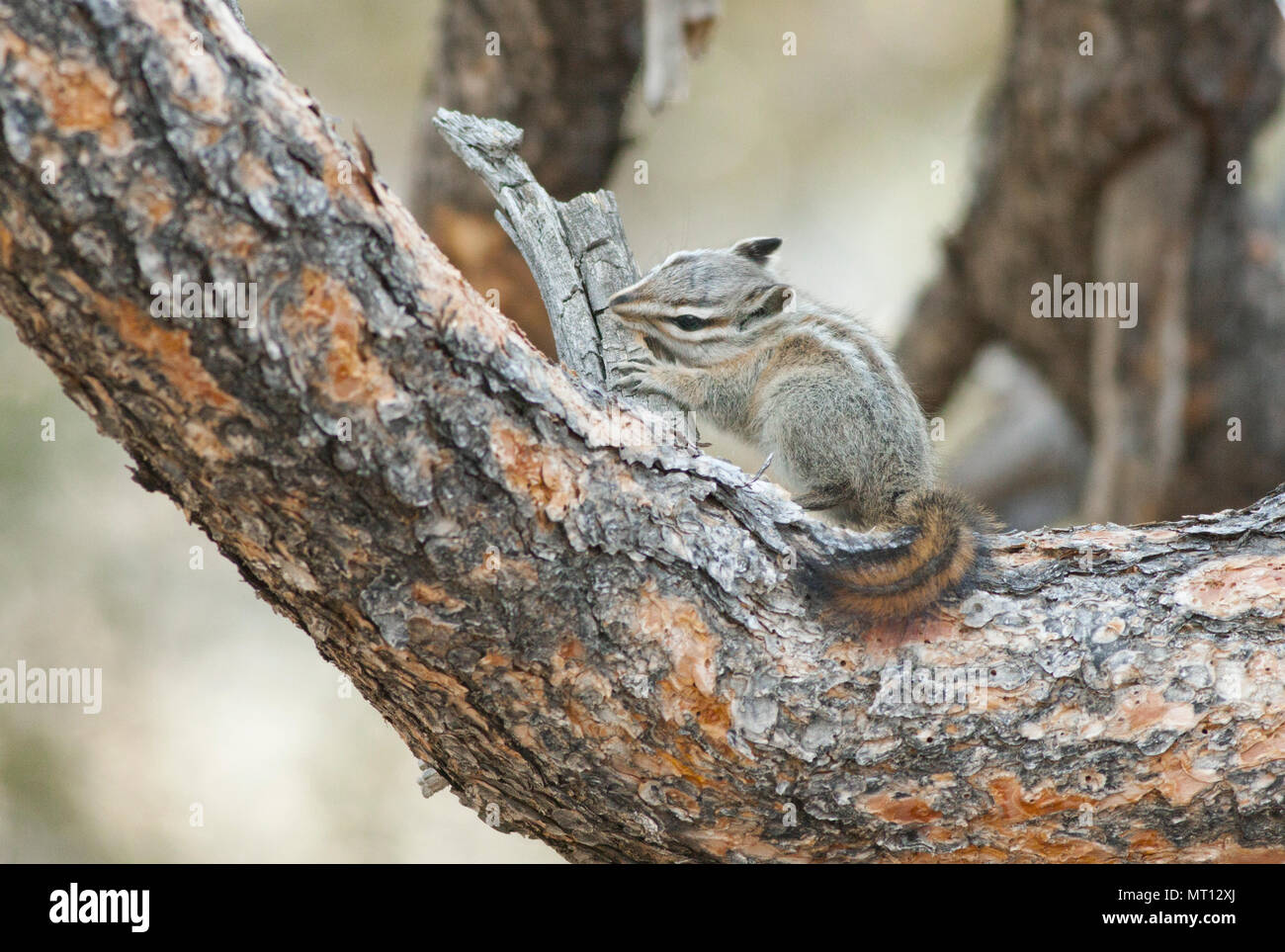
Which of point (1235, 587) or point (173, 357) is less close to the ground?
point (173, 357)

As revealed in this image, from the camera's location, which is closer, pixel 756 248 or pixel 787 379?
pixel 787 379

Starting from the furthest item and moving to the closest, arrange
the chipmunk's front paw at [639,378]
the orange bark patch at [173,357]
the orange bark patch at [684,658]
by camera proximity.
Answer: the chipmunk's front paw at [639,378] → the orange bark patch at [684,658] → the orange bark patch at [173,357]

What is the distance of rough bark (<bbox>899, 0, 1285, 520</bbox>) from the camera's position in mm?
5750

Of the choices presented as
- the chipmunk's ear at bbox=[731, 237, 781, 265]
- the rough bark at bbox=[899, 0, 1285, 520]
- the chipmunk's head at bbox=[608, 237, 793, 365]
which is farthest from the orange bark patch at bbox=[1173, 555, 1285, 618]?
the rough bark at bbox=[899, 0, 1285, 520]

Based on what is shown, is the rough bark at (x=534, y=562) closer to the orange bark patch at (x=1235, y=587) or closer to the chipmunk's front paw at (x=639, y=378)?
the orange bark patch at (x=1235, y=587)

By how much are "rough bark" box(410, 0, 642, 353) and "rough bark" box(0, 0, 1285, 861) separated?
3548 millimetres

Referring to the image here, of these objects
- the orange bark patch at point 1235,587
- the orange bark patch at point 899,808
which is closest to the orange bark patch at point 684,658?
the orange bark patch at point 899,808

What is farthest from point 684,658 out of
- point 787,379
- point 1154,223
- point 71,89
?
point 1154,223

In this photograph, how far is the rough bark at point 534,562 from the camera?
5.81ft

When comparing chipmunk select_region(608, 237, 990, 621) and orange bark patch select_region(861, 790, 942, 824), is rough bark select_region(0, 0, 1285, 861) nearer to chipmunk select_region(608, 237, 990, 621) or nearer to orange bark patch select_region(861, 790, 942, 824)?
orange bark patch select_region(861, 790, 942, 824)

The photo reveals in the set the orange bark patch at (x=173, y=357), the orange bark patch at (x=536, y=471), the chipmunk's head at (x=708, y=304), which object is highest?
the chipmunk's head at (x=708, y=304)

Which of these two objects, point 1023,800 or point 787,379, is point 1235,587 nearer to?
point 1023,800

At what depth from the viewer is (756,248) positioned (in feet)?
14.7

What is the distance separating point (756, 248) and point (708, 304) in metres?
0.61
